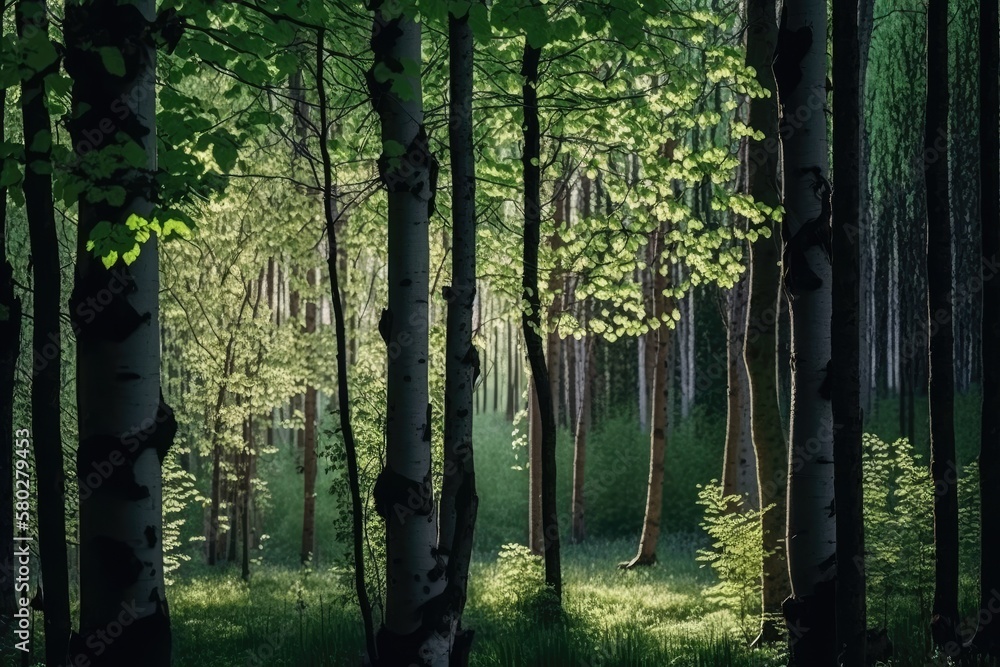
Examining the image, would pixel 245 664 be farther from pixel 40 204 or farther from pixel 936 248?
pixel 936 248

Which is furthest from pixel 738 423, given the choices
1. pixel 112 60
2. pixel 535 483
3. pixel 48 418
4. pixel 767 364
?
pixel 112 60

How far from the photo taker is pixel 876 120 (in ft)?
94.0

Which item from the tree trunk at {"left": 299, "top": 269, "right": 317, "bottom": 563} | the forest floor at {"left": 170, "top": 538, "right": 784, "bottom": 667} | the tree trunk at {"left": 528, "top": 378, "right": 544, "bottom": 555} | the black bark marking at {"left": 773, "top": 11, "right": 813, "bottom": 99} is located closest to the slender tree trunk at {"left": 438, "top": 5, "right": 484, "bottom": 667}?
the forest floor at {"left": 170, "top": 538, "right": 784, "bottom": 667}

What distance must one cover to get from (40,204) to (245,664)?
4.95 metres

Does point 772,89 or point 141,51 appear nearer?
point 141,51

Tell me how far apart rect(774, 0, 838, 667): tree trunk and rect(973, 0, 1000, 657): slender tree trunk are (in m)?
3.36

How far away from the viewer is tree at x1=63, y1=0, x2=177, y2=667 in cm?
386

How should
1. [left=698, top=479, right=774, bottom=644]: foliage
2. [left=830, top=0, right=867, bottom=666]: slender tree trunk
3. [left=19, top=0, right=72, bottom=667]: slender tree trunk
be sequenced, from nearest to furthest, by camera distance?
[left=830, top=0, right=867, bottom=666]: slender tree trunk, [left=19, top=0, right=72, bottom=667]: slender tree trunk, [left=698, top=479, right=774, bottom=644]: foliage

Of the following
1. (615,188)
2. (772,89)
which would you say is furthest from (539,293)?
(772,89)

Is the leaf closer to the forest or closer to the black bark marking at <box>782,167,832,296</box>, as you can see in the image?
the forest

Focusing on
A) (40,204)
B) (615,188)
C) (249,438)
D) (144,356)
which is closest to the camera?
(144,356)

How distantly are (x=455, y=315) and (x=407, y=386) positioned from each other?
832 millimetres

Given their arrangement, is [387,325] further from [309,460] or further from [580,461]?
[580,461]

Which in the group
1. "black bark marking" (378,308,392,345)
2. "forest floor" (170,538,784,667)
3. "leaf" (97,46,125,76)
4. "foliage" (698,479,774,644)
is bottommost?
"forest floor" (170,538,784,667)
